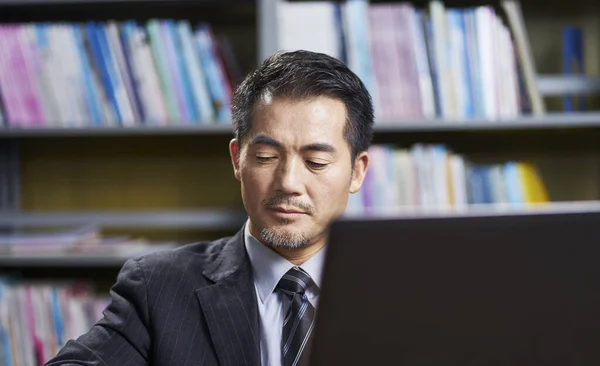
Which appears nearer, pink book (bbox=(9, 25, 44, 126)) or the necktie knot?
the necktie knot

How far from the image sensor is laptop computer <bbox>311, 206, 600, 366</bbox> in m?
0.56

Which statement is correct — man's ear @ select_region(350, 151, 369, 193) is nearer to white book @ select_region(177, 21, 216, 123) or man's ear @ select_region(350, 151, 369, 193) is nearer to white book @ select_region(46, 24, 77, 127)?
white book @ select_region(177, 21, 216, 123)

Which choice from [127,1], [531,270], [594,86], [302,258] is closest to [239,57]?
[127,1]

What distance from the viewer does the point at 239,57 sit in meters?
2.38

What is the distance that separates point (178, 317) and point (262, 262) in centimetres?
17

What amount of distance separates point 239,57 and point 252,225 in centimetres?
114

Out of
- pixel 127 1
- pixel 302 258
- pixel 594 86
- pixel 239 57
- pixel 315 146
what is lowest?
A: pixel 302 258

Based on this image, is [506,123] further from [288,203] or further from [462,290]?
[462,290]

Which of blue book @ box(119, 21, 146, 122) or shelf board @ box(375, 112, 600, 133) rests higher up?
blue book @ box(119, 21, 146, 122)

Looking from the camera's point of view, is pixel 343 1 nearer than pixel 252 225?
No

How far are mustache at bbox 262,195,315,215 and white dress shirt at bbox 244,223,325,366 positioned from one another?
7 cm

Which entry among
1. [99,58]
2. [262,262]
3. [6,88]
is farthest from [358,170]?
[6,88]

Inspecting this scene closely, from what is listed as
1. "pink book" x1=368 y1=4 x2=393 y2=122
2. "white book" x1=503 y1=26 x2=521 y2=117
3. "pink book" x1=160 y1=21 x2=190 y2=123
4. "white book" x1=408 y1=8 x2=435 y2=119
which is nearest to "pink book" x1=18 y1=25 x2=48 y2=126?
"pink book" x1=160 y1=21 x2=190 y2=123

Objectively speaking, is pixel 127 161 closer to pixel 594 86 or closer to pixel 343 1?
pixel 343 1
